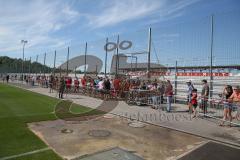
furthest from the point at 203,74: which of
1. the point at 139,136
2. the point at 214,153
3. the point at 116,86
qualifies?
the point at 214,153

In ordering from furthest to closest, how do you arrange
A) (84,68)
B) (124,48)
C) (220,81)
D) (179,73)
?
(84,68) → (124,48) → (179,73) → (220,81)

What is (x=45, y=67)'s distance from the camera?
133 ft

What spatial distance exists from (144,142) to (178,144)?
1037mm

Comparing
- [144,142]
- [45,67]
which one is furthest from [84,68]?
[144,142]

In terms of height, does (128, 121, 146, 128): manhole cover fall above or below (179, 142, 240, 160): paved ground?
above

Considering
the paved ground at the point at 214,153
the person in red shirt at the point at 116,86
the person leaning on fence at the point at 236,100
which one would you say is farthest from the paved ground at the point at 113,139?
the person in red shirt at the point at 116,86

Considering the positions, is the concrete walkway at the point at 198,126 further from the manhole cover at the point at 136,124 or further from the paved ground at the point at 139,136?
the manhole cover at the point at 136,124

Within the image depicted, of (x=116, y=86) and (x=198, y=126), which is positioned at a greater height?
(x=116, y=86)

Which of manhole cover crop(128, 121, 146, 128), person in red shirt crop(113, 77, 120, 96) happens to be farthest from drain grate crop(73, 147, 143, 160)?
person in red shirt crop(113, 77, 120, 96)

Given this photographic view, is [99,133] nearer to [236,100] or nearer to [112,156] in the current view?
[112,156]

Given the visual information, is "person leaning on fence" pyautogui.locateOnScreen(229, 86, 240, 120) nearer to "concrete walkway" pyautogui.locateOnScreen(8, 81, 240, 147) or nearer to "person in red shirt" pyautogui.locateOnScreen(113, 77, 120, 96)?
"concrete walkway" pyautogui.locateOnScreen(8, 81, 240, 147)

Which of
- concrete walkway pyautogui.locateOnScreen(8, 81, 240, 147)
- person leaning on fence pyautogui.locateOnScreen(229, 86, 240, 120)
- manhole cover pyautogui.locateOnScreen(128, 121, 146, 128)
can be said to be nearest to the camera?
concrete walkway pyautogui.locateOnScreen(8, 81, 240, 147)

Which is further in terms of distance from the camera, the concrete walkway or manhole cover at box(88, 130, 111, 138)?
the concrete walkway

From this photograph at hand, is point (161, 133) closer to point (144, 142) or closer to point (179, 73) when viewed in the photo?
point (144, 142)
